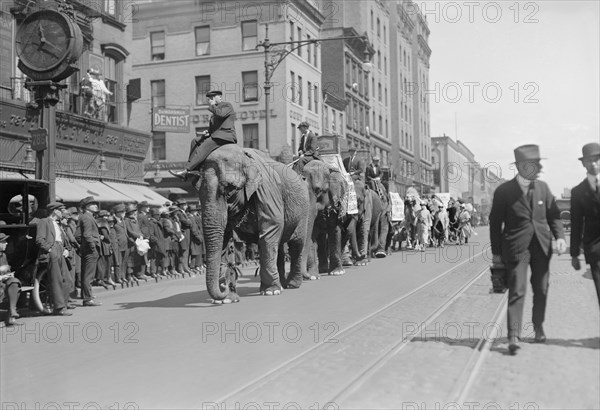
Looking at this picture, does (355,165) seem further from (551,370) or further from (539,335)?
(551,370)

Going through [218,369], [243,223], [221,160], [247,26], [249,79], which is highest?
[247,26]

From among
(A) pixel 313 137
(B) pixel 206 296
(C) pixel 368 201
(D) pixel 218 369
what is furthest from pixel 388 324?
(C) pixel 368 201

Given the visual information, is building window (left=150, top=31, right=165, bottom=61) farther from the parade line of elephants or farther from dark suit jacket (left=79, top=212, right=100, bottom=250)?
dark suit jacket (left=79, top=212, right=100, bottom=250)

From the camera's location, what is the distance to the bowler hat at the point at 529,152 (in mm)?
7020

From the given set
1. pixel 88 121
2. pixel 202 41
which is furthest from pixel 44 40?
pixel 202 41

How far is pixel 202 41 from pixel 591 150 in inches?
1662

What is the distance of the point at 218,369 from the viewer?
690 cm

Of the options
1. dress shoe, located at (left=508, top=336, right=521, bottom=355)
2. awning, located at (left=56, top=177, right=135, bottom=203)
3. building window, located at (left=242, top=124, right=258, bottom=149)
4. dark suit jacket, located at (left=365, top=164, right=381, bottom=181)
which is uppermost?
building window, located at (left=242, top=124, right=258, bottom=149)

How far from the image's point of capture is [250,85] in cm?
4594

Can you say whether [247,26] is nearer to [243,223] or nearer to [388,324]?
[243,223]

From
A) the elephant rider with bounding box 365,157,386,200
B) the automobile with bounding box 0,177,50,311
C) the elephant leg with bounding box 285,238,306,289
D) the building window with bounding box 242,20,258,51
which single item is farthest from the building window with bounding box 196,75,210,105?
the automobile with bounding box 0,177,50,311

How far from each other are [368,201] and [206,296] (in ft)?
28.7

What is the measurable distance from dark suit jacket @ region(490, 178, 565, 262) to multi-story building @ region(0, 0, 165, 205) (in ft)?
56.2

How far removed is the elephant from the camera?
11.6 metres
